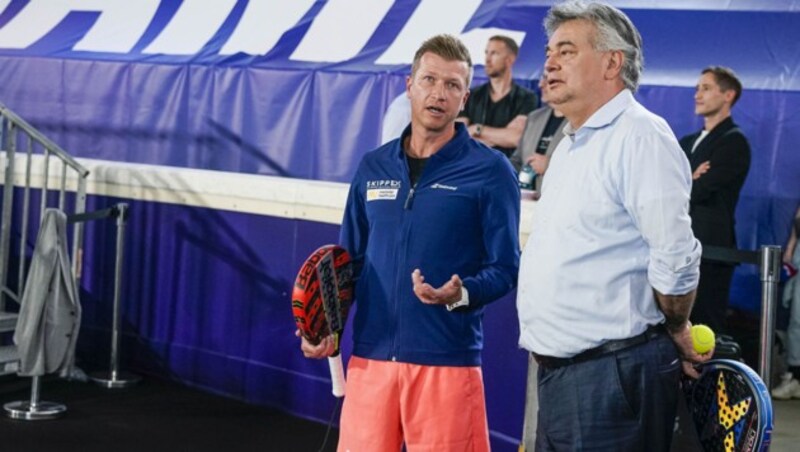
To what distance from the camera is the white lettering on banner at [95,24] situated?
13055 millimetres

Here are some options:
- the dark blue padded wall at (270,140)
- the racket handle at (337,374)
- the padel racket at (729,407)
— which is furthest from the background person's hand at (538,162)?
the padel racket at (729,407)

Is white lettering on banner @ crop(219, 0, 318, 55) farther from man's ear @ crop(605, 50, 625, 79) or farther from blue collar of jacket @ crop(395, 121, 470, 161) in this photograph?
man's ear @ crop(605, 50, 625, 79)

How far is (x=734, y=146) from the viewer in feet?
28.3

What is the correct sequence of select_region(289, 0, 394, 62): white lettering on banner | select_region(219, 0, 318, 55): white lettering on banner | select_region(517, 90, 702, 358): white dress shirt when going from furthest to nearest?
1. select_region(219, 0, 318, 55): white lettering on banner
2. select_region(289, 0, 394, 62): white lettering on banner
3. select_region(517, 90, 702, 358): white dress shirt

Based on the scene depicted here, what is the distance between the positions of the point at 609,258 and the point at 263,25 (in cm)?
853

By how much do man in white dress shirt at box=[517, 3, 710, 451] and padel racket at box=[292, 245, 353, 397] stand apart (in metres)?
0.90

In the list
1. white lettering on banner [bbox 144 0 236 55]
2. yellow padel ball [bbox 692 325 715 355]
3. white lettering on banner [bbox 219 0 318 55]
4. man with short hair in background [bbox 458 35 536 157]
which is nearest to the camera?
yellow padel ball [bbox 692 325 715 355]

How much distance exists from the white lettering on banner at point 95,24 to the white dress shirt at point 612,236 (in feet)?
30.0

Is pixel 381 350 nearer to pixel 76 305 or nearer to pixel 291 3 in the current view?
pixel 76 305

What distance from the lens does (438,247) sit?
4844mm

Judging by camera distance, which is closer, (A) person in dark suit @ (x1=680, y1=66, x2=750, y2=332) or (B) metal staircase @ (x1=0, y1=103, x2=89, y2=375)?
(A) person in dark suit @ (x1=680, y1=66, x2=750, y2=332)

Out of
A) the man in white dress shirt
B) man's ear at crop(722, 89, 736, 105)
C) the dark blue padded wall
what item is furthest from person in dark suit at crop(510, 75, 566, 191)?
the man in white dress shirt

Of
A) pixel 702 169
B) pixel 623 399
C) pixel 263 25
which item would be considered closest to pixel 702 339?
pixel 623 399

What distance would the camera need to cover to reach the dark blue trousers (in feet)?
13.3
